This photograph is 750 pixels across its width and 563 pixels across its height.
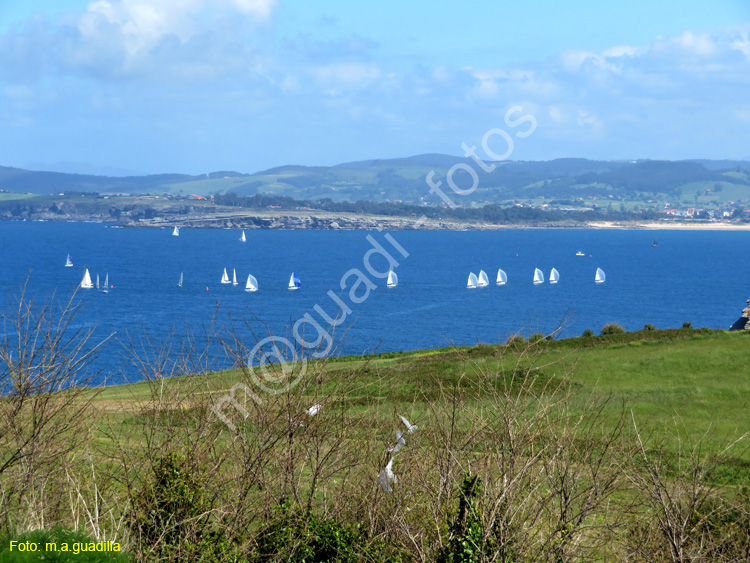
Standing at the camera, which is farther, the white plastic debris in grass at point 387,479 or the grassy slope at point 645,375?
the grassy slope at point 645,375

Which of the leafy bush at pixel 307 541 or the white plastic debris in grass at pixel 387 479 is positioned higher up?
the white plastic debris in grass at pixel 387 479

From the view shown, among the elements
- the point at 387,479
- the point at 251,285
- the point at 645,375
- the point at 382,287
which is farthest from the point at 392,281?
the point at 387,479

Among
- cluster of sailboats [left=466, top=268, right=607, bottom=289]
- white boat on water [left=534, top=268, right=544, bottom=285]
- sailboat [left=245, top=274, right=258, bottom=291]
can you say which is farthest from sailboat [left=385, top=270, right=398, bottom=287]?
white boat on water [left=534, top=268, right=544, bottom=285]

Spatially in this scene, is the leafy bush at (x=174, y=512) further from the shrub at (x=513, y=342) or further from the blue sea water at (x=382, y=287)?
the blue sea water at (x=382, y=287)

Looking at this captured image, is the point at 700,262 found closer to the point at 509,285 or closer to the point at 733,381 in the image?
the point at 509,285

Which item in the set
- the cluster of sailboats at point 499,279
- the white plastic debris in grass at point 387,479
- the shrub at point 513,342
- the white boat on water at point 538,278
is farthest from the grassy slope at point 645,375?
the white boat on water at point 538,278

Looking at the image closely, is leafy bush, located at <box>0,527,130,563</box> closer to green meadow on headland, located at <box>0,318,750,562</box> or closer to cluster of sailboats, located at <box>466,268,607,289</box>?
green meadow on headland, located at <box>0,318,750,562</box>
